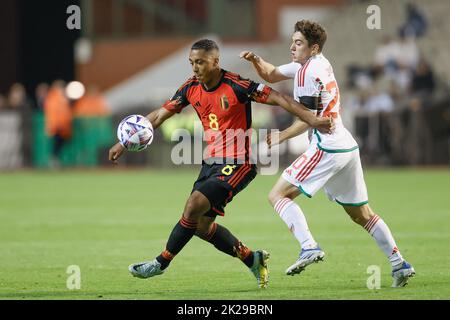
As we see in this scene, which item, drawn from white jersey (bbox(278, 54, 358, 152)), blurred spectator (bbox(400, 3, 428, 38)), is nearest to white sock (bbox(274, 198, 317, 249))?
white jersey (bbox(278, 54, 358, 152))

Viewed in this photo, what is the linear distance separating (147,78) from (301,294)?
29.1 m

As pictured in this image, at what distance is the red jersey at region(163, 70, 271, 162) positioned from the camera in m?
9.48

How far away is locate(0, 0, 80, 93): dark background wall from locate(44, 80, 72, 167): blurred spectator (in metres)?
7.21

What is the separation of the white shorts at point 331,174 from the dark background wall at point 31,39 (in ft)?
88.5

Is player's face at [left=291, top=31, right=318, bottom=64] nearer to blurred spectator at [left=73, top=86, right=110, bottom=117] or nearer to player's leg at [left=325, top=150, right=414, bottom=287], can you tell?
player's leg at [left=325, top=150, right=414, bottom=287]

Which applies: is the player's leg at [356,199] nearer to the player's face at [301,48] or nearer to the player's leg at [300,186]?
the player's leg at [300,186]

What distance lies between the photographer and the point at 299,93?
380 inches

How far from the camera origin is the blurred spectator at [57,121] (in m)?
28.9

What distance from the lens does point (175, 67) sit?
3734 cm

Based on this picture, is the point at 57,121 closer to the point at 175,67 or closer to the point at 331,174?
the point at 175,67

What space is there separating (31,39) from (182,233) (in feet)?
91.3

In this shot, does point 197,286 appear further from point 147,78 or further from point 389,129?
point 147,78

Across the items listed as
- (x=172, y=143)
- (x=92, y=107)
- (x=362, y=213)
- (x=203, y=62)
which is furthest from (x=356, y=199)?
(x=92, y=107)

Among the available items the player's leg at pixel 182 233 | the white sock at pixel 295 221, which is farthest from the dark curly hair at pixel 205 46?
the white sock at pixel 295 221
